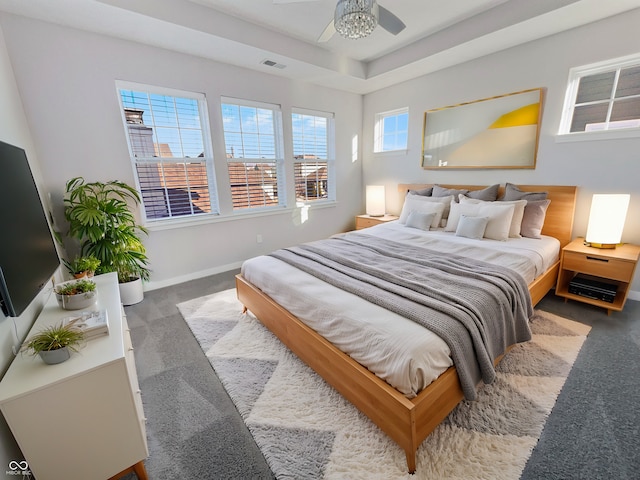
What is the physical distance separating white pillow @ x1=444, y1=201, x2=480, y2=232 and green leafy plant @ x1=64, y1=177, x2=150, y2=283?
3.37 meters

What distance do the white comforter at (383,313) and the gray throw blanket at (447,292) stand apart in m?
0.08

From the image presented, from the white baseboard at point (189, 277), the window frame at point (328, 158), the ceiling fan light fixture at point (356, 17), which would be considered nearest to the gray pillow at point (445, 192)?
the window frame at point (328, 158)

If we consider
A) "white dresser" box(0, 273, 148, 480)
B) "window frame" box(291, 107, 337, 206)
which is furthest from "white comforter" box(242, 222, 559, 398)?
"window frame" box(291, 107, 337, 206)

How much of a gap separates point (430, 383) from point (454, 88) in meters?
3.64

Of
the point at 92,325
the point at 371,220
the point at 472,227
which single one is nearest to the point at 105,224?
the point at 92,325

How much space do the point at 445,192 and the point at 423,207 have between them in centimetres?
38

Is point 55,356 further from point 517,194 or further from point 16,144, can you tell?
point 517,194

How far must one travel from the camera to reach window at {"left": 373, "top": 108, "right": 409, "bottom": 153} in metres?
4.23

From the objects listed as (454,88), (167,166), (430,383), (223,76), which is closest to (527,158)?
(454,88)

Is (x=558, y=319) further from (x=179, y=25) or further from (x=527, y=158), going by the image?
(x=179, y=25)

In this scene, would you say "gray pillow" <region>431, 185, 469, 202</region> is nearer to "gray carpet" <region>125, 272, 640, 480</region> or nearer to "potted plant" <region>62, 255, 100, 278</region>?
"gray carpet" <region>125, 272, 640, 480</region>

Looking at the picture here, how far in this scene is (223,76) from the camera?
330 cm

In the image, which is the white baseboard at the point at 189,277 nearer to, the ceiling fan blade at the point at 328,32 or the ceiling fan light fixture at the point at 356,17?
the ceiling fan blade at the point at 328,32

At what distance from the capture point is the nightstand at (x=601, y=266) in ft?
7.55
